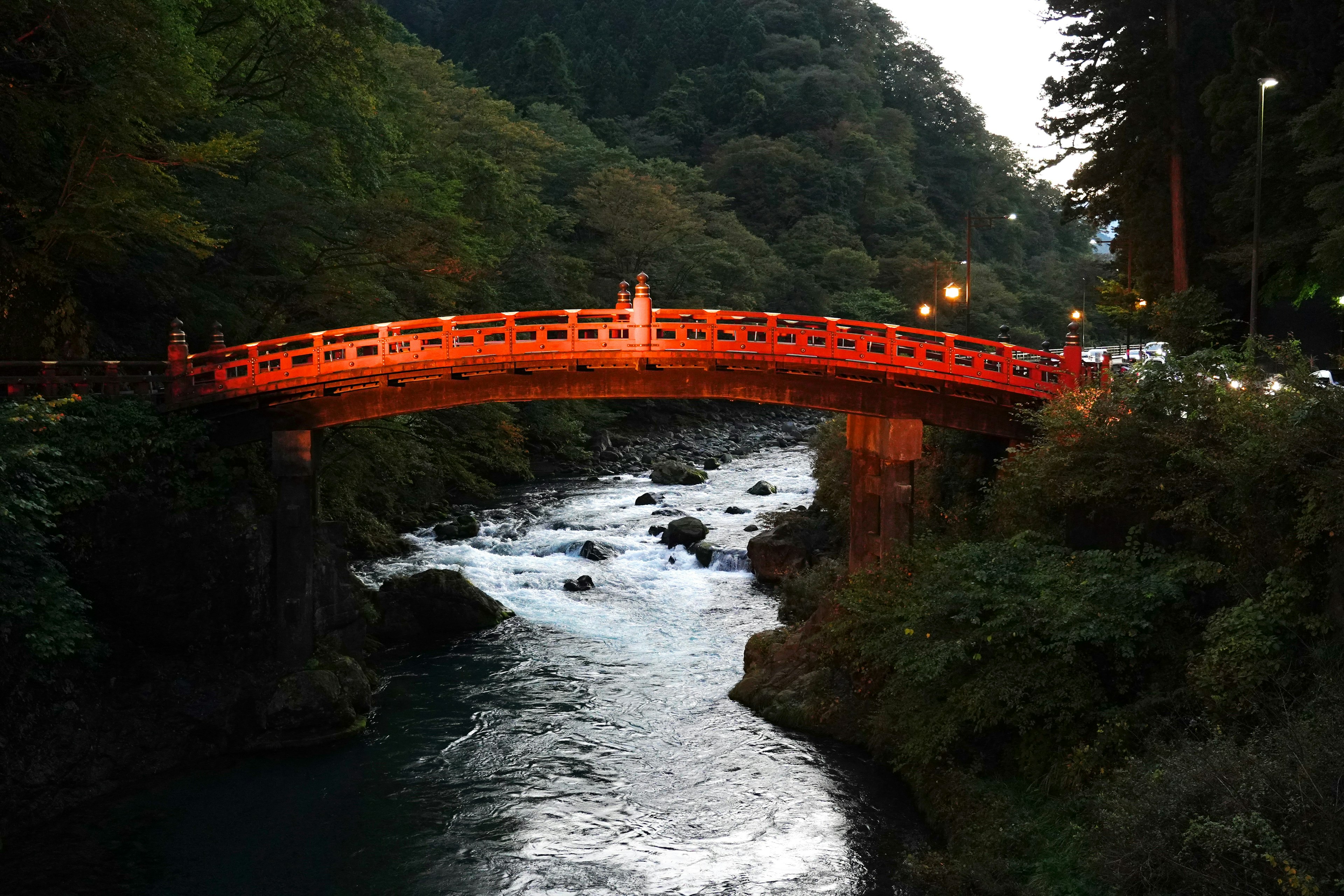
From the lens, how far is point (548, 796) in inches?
730

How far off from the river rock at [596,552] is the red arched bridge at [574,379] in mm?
10817

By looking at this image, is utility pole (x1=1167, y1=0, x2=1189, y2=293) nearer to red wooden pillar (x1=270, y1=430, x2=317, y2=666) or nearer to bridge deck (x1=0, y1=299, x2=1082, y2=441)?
bridge deck (x1=0, y1=299, x2=1082, y2=441)

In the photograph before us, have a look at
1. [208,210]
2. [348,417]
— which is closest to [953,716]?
[348,417]

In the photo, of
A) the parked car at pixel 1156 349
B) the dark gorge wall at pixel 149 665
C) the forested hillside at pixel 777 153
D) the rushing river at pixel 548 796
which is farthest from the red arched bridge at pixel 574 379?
the forested hillside at pixel 777 153

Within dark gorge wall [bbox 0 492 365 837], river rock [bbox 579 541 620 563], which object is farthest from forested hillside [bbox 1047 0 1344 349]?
dark gorge wall [bbox 0 492 365 837]

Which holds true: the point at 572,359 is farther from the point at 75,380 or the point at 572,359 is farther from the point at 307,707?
the point at 75,380

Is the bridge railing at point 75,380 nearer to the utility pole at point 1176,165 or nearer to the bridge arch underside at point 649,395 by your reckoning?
the bridge arch underside at point 649,395

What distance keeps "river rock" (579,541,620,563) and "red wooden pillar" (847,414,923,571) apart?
1018cm

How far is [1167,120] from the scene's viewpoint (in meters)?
31.7

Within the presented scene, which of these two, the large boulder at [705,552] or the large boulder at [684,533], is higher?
the large boulder at [684,533]

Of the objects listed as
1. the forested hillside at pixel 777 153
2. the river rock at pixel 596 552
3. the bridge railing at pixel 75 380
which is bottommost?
the river rock at pixel 596 552

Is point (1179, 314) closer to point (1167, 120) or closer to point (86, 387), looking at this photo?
point (1167, 120)

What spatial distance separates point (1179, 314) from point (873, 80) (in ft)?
299

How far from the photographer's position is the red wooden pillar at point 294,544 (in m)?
22.1
